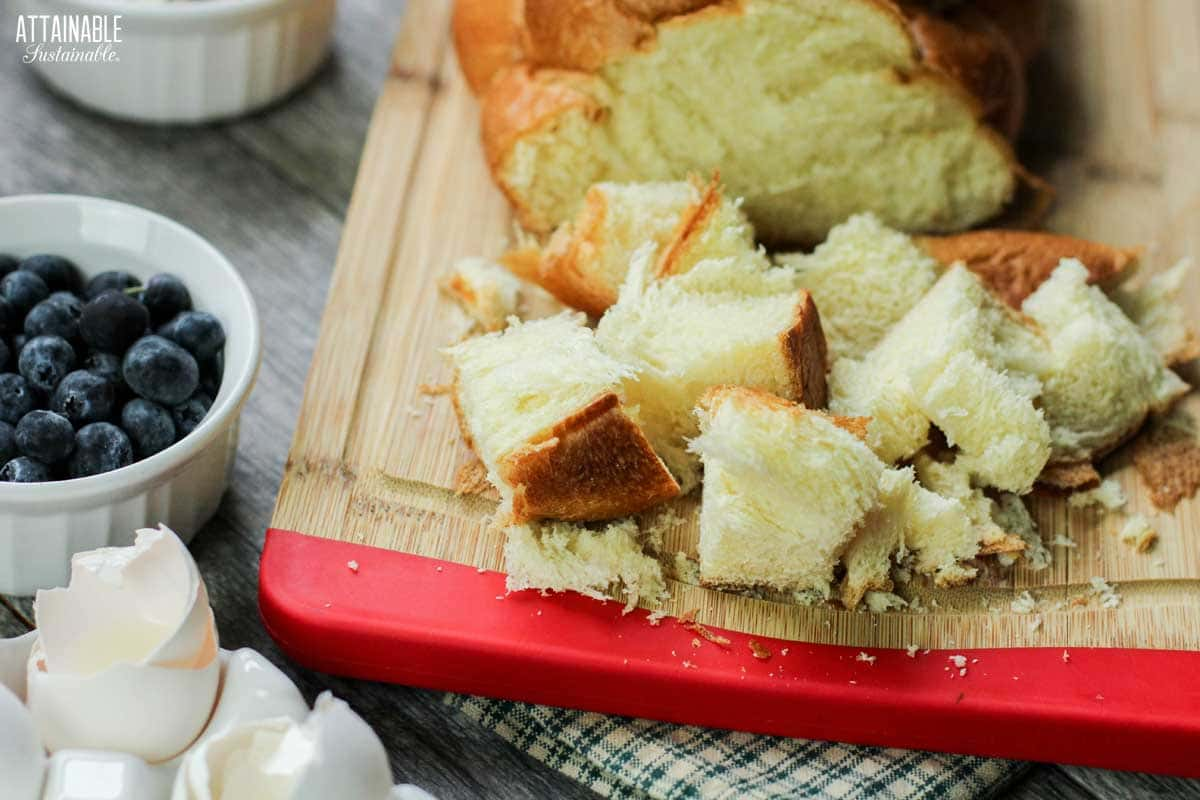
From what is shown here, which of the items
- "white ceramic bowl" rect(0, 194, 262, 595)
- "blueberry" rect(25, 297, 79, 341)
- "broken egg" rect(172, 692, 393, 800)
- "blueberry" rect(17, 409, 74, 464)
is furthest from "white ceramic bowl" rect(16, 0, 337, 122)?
"broken egg" rect(172, 692, 393, 800)

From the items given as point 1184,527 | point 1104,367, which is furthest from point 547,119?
point 1184,527

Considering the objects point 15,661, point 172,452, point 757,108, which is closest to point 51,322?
point 172,452

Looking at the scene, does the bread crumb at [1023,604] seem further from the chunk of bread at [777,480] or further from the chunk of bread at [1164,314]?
the chunk of bread at [1164,314]

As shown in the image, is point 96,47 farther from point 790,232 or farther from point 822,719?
point 822,719

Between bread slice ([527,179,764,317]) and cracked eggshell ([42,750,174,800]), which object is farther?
bread slice ([527,179,764,317])

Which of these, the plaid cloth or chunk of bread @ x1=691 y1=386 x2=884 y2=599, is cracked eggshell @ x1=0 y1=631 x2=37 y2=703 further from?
chunk of bread @ x1=691 y1=386 x2=884 y2=599

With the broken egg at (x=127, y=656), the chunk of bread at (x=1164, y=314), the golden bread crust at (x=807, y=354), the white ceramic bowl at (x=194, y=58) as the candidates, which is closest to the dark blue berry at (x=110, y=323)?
the broken egg at (x=127, y=656)
